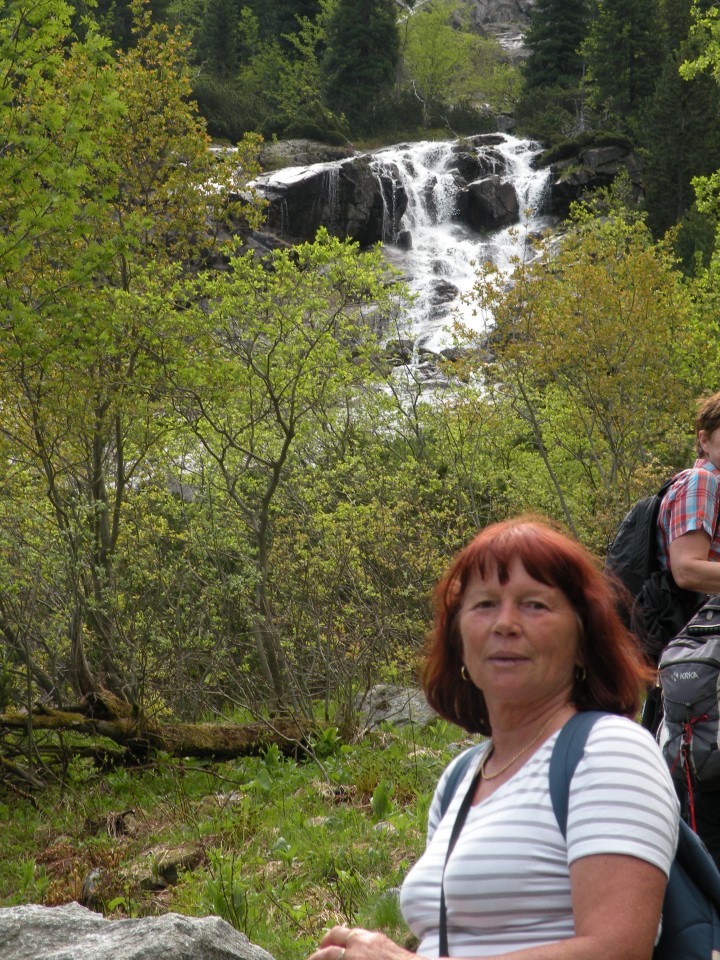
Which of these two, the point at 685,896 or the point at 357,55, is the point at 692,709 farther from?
the point at 357,55

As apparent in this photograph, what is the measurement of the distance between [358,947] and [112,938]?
1.84m

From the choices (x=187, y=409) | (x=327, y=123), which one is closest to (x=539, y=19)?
(x=327, y=123)

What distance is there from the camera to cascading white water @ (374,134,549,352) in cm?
3762

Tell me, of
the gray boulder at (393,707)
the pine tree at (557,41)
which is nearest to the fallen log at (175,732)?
the gray boulder at (393,707)

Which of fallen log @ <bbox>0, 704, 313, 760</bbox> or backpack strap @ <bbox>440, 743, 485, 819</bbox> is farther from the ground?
backpack strap @ <bbox>440, 743, 485, 819</bbox>

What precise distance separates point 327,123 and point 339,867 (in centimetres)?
5025

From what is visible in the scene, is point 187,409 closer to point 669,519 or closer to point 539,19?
point 669,519

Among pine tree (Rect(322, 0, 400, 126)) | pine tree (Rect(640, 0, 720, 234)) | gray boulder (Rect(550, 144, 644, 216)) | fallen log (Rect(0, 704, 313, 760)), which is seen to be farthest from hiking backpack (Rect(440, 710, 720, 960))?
pine tree (Rect(322, 0, 400, 126))

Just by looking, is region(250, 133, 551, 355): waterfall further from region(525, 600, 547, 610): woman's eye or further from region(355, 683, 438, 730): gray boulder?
region(525, 600, 547, 610): woman's eye

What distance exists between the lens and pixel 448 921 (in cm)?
177

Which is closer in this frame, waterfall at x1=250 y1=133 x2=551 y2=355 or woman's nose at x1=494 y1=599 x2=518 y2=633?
woman's nose at x1=494 y1=599 x2=518 y2=633

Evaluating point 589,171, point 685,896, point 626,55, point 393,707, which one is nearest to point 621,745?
point 685,896

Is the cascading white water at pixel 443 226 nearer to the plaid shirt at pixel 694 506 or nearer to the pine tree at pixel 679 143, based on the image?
the pine tree at pixel 679 143

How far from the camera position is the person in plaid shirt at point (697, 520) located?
3.27 m
